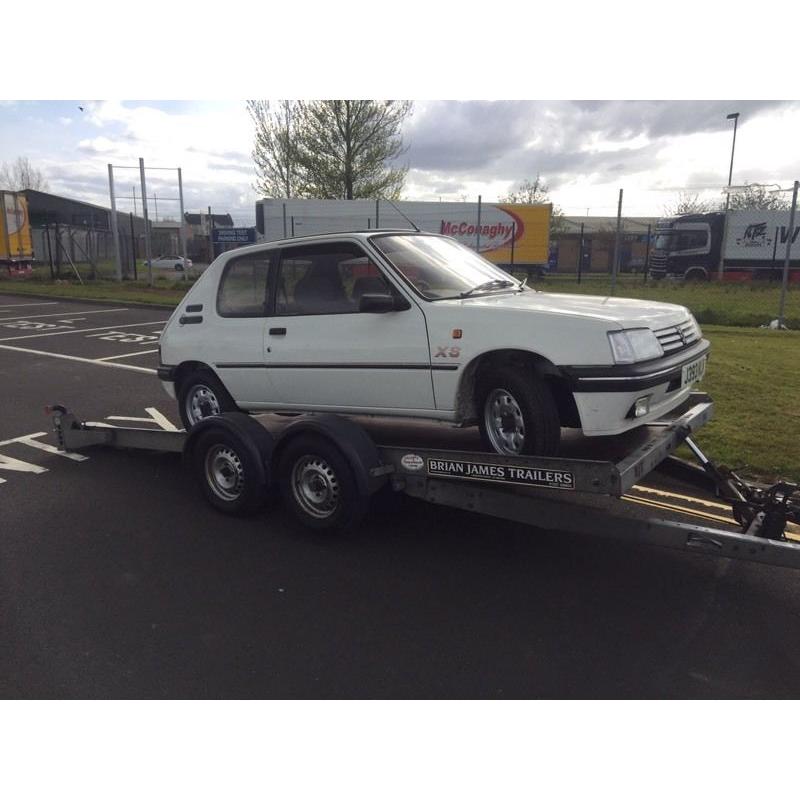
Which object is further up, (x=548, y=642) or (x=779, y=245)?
(x=779, y=245)

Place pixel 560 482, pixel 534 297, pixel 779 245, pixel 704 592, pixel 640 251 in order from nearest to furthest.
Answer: pixel 560 482 < pixel 704 592 < pixel 534 297 < pixel 779 245 < pixel 640 251

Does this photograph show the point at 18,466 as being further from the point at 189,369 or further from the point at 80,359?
the point at 80,359

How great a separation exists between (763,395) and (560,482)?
5.48m

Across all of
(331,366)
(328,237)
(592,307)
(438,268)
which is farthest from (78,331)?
(592,307)

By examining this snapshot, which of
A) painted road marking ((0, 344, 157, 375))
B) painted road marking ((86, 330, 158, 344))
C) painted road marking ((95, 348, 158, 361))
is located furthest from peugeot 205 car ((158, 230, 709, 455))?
painted road marking ((86, 330, 158, 344))

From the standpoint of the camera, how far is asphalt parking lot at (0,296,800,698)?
123 inches

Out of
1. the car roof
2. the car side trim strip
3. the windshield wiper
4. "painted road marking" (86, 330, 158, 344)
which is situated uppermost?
the car roof

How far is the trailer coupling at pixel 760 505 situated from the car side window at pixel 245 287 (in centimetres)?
324

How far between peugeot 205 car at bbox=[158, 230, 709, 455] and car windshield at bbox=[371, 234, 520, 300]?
13 mm

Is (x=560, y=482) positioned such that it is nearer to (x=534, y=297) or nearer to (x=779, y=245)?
(x=534, y=297)

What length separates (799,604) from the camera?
3.79 meters

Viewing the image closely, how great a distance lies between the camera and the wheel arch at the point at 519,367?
4012mm

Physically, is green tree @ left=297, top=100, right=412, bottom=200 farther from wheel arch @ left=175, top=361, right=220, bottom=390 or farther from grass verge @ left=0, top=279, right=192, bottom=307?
wheel arch @ left=175, top=361, right=220, bottom=390

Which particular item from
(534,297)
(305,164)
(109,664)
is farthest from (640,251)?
(109,664)
